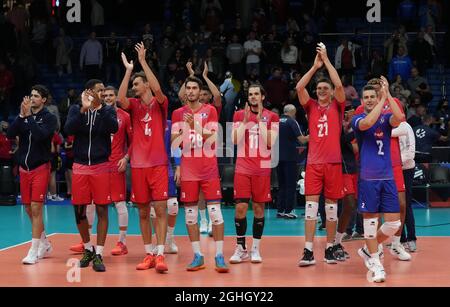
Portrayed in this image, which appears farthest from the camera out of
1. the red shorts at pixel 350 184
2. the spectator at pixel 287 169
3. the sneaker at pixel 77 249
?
the spectator at pixel 287 169

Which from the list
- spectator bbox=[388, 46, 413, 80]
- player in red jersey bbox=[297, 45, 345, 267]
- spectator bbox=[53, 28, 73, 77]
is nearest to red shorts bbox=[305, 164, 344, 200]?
player in red jersey bbox=[297, 45, 345, 267]

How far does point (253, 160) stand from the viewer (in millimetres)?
11516

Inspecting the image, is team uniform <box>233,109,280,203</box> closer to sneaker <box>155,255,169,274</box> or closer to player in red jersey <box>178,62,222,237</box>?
player in red jersey <box>178,62,222,237</box>

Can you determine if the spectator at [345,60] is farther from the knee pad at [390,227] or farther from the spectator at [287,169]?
the knee pad at [390,227]

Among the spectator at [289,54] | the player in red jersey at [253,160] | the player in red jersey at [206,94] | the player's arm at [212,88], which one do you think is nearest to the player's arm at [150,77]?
the player in red jersey at [206,94]

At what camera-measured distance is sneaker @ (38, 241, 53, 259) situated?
11982 millimetres

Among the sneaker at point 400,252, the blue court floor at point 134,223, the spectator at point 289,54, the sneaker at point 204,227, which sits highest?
the spectator at point 289,54

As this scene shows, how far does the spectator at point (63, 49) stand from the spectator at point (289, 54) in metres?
6.59

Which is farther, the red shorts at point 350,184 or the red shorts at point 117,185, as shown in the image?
the red shorts at point 350,184

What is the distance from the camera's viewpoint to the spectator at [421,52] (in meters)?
24.0

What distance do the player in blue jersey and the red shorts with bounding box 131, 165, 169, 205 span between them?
8.53ft

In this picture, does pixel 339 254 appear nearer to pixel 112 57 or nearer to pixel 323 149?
pixel 323 149

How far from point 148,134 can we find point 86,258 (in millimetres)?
1878

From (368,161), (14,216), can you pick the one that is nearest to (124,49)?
(14,216)
